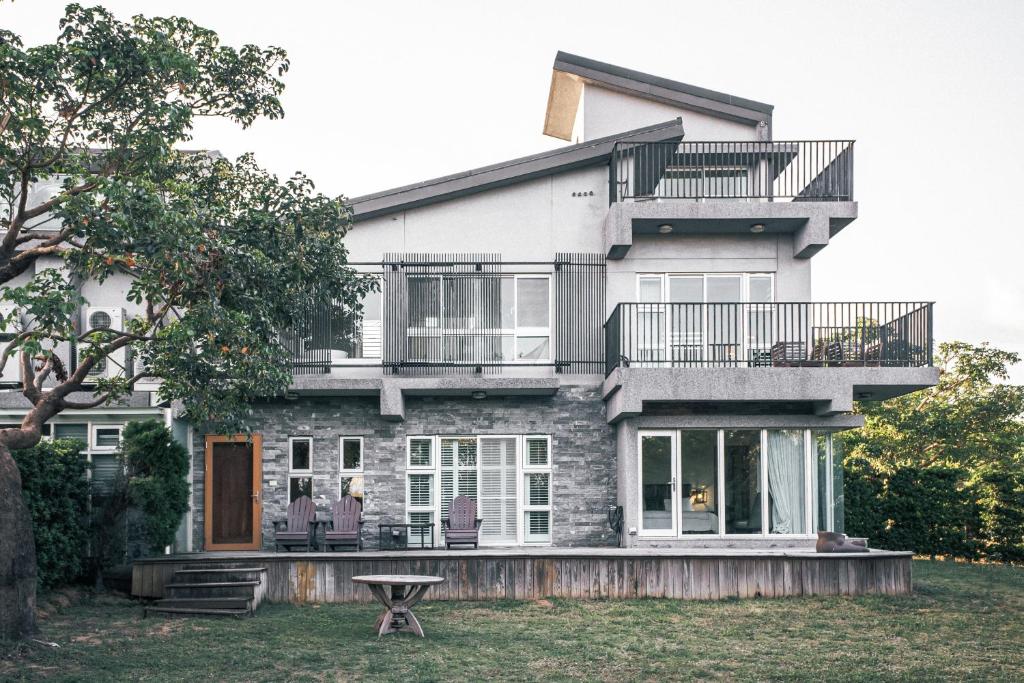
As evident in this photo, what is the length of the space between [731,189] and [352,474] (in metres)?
8.37

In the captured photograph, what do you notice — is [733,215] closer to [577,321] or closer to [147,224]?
[577,321]

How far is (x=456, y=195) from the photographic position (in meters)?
17.8

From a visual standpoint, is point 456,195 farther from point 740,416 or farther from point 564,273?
point 740,416

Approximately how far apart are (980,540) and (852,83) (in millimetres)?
9417

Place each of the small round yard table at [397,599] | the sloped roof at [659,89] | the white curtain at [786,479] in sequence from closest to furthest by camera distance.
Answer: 1. the small round yard table at [397,599]
2. the white curtain at [786,479]
3. the sloped roof at [659,89]

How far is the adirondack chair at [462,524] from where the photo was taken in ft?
53.1

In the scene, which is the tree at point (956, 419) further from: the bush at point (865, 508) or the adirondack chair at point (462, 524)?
the adirondack chair at point (462, 524)

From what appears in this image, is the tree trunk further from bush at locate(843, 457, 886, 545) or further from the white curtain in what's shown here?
bush at locate(843, 457, 886, 545)

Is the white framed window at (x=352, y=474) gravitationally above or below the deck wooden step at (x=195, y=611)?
above

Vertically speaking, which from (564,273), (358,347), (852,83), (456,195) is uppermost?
(852,83)

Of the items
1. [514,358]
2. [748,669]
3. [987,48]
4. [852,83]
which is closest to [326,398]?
[514,358]

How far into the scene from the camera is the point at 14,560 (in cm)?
1106

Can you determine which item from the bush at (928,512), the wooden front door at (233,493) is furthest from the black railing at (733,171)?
the wooden front door at (233,493)

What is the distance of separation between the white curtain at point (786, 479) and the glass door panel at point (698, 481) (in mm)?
953
